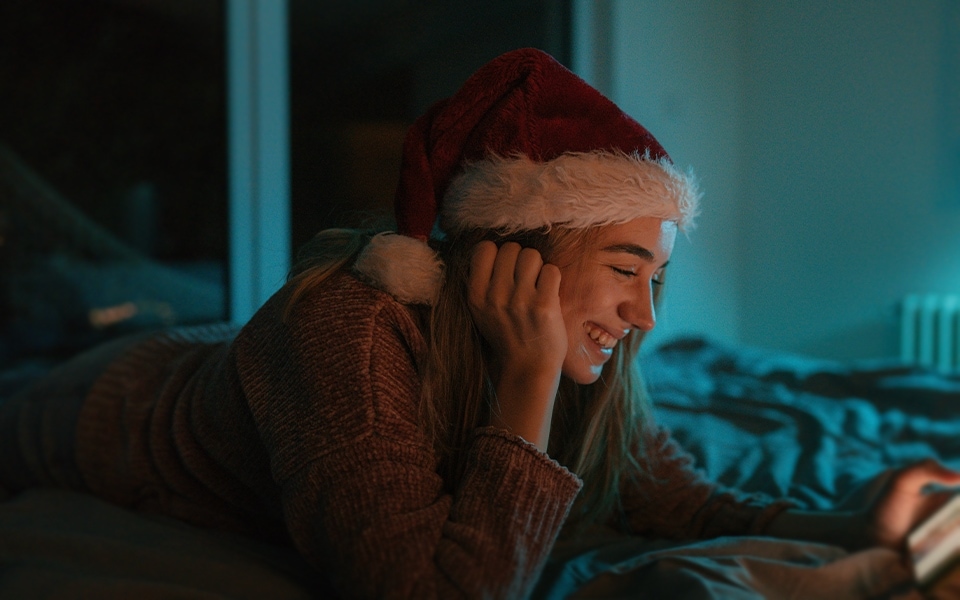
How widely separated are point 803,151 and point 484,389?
122 cm

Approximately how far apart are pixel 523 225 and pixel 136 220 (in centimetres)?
144

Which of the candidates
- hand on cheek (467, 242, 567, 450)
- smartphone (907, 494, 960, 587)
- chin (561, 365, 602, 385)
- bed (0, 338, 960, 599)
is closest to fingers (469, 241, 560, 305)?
hand on cheek (467, 242, 567, 450)

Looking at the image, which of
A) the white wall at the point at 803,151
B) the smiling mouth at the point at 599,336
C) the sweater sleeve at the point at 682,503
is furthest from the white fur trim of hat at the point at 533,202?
the sweater sleeve at the point at 682,503

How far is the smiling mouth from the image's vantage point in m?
0.78

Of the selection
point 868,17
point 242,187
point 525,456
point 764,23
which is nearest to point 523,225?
point 525,456

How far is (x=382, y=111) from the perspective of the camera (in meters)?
1.04

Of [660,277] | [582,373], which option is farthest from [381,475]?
[660,277]

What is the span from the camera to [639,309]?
771mm

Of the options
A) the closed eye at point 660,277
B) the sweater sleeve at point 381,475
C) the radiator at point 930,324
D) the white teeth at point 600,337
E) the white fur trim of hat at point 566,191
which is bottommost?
the radiator at point 930,324

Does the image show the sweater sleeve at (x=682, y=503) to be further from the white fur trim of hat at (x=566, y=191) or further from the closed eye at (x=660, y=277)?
the white fur trim of hat at (x=566, y=191)

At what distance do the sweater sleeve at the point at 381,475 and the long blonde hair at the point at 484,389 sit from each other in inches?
1.5

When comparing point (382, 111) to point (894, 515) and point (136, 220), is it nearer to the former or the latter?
point (894, 515)

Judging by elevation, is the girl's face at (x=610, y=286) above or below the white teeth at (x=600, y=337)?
above

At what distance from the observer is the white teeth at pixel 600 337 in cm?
78
